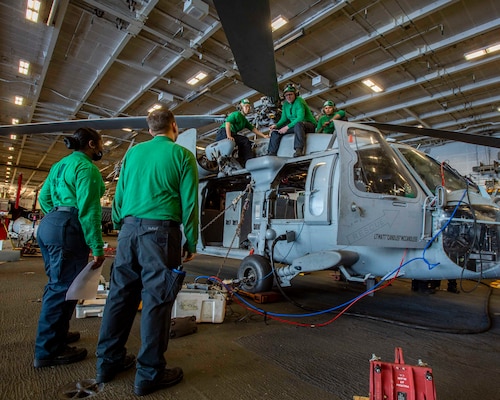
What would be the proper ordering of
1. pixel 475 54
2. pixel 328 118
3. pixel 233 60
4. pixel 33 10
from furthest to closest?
1. pixel 233 60
2. pixel 475 54
3. pixel 33 10
4. pixel 328 118

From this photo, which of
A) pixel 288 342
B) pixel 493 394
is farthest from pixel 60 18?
pixel 493 394

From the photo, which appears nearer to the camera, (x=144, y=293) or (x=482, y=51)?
(x=144, y=293)

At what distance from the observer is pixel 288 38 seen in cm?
720

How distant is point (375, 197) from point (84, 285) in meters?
3.06

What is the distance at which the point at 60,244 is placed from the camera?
2.27 meters

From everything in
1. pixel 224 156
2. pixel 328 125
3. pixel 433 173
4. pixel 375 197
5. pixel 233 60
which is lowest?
pixel 375 197

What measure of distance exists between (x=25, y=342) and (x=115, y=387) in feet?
4.11

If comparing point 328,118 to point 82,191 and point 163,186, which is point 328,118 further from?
point 82,191

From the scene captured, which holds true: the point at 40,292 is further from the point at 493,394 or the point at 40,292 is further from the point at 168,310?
the point at 493,394

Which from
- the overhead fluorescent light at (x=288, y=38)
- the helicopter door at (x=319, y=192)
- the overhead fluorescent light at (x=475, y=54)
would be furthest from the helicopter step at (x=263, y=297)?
the overhead fluorescent light at (x=475, y=54)

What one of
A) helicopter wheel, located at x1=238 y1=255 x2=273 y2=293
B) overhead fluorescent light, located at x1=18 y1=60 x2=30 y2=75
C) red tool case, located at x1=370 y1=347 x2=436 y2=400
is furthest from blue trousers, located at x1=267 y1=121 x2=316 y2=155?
overhead fluorescent light, located at x1=18 y1=60 x2=30 y2=75

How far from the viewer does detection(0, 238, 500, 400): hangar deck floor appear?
6.56 ft

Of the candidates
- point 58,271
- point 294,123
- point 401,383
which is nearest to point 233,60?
point 294,123

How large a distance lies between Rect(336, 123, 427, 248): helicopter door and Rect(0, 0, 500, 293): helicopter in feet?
0.04
